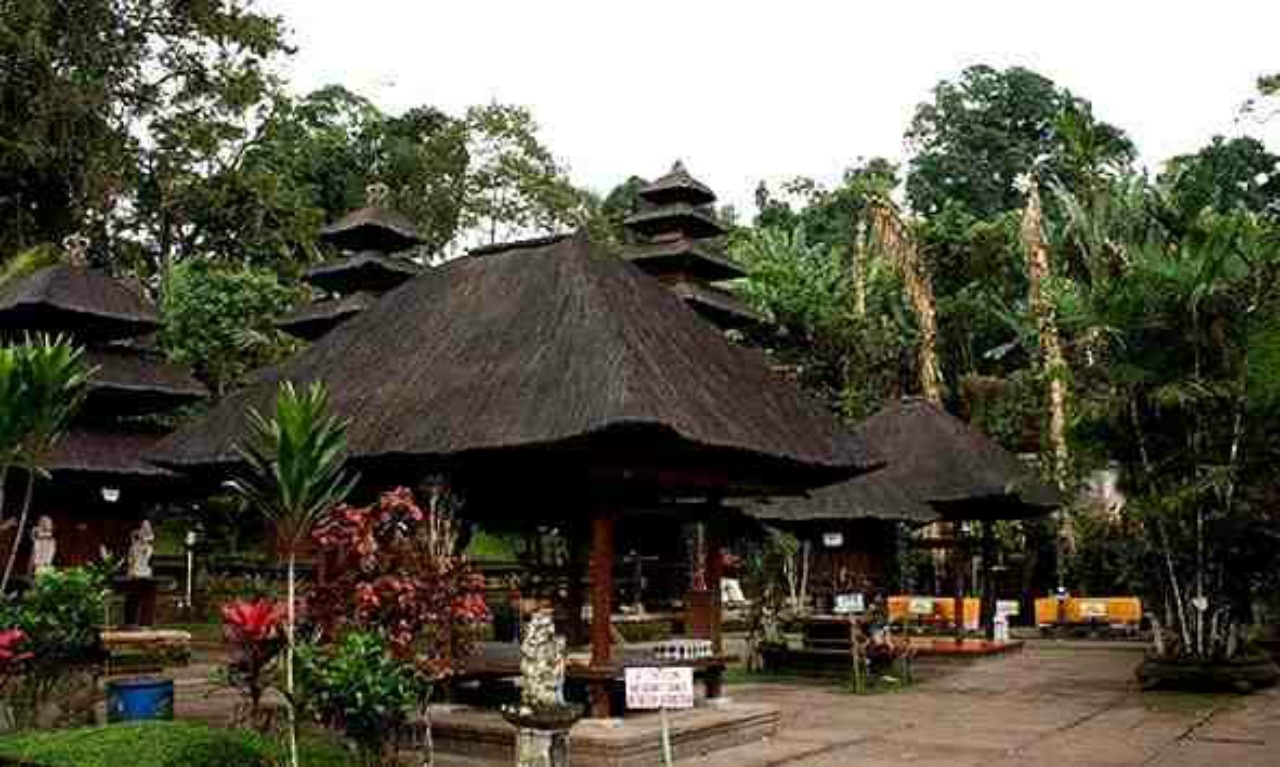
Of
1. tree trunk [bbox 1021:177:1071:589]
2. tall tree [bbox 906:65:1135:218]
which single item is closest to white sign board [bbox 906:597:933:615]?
tree trunk [bbox 1021:177:1071:589]

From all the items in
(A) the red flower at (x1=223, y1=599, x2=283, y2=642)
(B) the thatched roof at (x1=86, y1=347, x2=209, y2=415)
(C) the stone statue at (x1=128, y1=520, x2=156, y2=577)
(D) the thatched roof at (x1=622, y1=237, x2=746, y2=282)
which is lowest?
(A) the red flower at (x1=223, y1=599, x2=283, y2=642)

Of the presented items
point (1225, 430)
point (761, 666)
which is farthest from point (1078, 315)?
point (761, 666)

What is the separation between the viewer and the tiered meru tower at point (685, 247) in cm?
2538

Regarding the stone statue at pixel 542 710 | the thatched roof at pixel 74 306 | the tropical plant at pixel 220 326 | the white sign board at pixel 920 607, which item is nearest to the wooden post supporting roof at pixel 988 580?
the white sign board at pixel 920 607

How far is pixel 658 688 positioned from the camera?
8.09 metres

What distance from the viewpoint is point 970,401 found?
→ 29109 mm

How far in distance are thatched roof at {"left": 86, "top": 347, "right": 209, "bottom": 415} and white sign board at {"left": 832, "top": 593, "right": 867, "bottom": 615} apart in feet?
34.0

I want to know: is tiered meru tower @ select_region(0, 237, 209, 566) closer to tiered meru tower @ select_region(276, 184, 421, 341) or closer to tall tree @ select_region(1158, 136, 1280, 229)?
tiered meru tower @ select_region(276, 184, 421, 341)

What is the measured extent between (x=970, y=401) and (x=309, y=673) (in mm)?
22872

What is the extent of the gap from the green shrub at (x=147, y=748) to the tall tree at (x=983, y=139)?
137 feet

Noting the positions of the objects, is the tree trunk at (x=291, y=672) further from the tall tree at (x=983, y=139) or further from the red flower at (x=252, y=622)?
the tall tree at (x=983, y=139)

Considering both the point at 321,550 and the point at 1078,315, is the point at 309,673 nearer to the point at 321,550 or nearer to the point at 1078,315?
the point at 321,550

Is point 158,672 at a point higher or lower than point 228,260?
lower

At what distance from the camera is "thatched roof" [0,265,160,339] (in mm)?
17812
